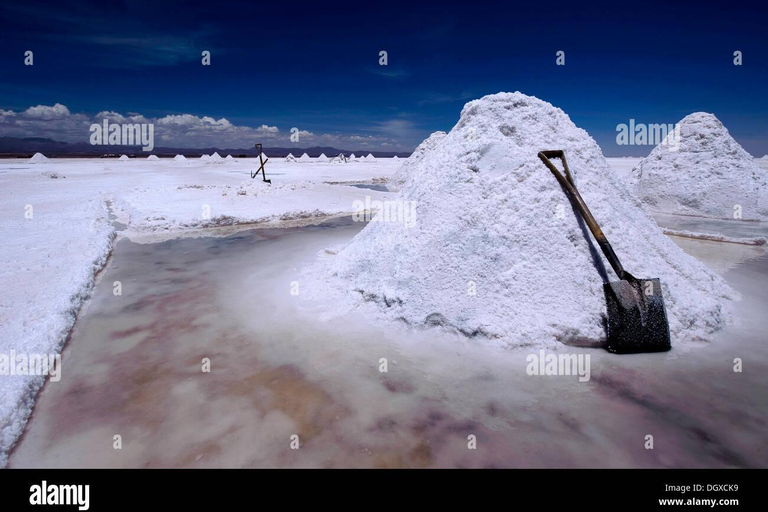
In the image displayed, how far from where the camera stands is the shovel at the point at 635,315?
3102mm

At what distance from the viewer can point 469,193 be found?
410cm

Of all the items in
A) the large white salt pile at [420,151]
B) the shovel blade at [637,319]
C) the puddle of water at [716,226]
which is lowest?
the shovel blade at [637,319]

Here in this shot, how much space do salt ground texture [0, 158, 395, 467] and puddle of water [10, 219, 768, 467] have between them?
0.68 ft

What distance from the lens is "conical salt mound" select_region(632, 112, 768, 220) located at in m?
9.94

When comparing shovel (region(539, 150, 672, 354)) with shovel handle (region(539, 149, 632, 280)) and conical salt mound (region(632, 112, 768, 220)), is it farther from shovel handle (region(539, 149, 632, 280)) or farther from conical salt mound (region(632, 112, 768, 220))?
conical salt mound (region(632, 112, 768, 220))

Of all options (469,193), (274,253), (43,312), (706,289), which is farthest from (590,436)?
(274,253)

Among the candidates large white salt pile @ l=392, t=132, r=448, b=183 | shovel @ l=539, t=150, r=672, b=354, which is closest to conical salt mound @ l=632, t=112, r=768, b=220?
shovel @ l=539, t=150, r=672, b=354

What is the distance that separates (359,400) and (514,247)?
2090 millimetres

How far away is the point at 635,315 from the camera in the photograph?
315 centimetres

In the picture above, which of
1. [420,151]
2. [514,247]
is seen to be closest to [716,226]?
[514,247]

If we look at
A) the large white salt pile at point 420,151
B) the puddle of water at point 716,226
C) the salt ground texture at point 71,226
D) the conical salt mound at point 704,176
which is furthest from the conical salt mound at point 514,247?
the large white salt pile at point 420,151

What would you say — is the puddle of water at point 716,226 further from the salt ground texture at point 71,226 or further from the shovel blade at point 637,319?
the salt ground texture at point 71,226
